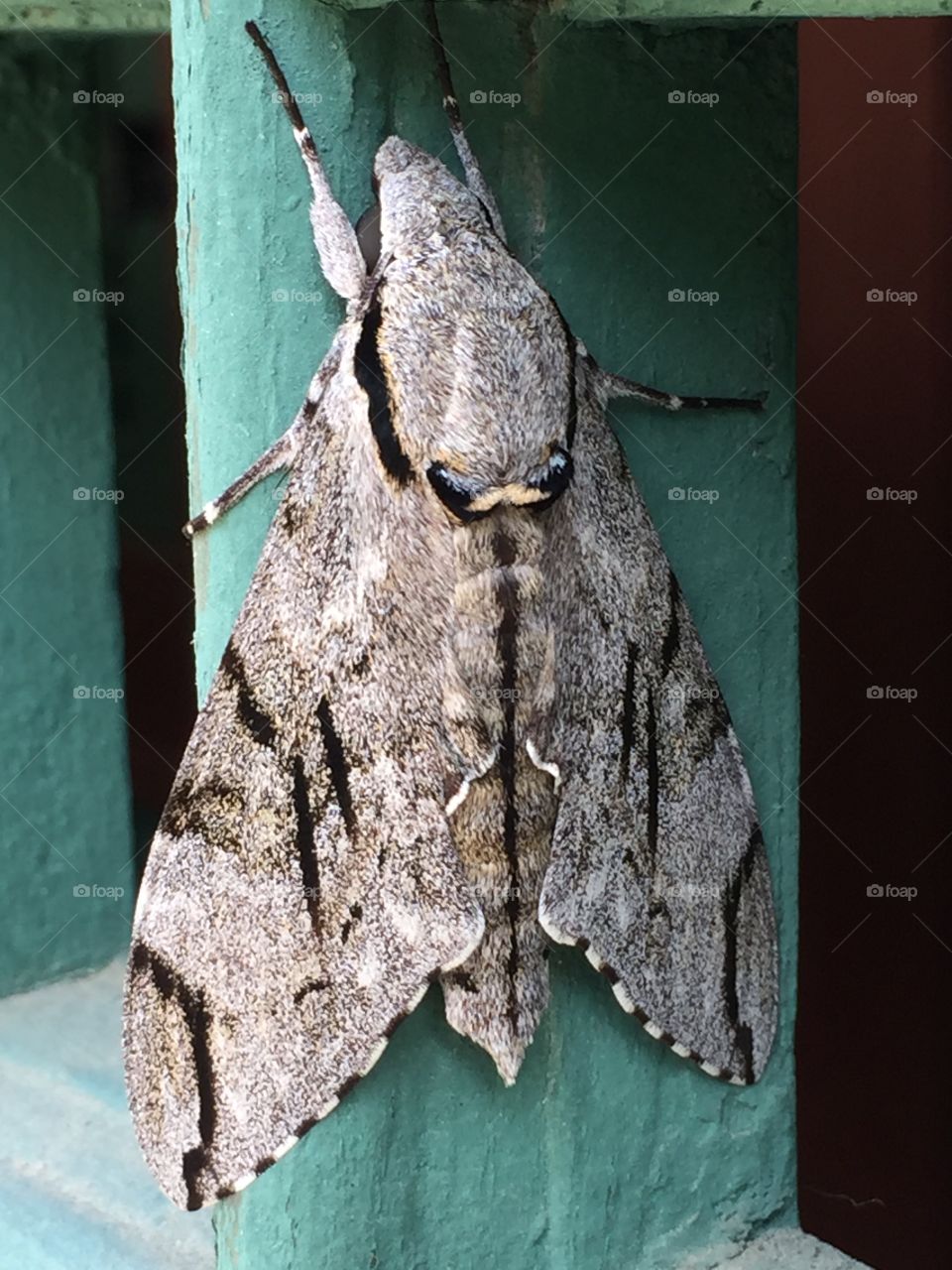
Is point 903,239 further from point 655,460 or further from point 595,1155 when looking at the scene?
point 595,1155

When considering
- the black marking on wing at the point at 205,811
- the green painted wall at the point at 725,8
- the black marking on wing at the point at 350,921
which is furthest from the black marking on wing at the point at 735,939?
the green painted wall at the point at 725,8

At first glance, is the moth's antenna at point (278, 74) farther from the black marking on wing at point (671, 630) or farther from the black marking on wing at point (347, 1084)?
the black marking on wing at point (347, 1084)

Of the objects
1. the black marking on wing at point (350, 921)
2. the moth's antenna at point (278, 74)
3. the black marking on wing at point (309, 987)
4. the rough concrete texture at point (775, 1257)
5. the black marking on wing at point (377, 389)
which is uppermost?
the moth's antenna at point (278, 74)

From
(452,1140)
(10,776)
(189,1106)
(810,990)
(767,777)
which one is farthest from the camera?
(810,990)

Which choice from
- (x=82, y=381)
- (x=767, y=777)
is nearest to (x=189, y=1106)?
(x=767, y=777)

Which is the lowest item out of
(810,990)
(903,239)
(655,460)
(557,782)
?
(810,990)

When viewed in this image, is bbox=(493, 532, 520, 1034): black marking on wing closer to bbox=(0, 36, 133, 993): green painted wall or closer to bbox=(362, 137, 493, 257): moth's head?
bbox=(362, 137, 493, 257): moth's head

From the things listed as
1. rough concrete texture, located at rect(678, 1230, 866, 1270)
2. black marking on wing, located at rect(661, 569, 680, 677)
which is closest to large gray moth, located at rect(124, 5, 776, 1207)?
black marking on wing, located at rect(661, 569, 680, 677)
